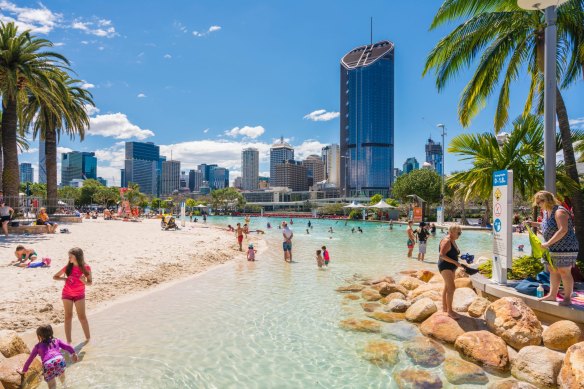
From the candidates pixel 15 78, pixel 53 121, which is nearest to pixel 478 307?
pixel 15 78

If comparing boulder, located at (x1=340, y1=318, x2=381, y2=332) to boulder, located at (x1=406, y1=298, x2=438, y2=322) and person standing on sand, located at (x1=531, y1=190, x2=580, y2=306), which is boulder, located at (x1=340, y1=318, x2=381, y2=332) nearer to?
boulder, located at (x1=406, y1=298, x2=438, y2=322)

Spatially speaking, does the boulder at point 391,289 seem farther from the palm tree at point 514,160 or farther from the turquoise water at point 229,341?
the palm tree at point 514,160

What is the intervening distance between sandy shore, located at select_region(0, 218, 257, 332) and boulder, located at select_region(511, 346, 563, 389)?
8.55m

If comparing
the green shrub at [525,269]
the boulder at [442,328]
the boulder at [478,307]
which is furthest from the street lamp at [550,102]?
the boulder at [442,328]

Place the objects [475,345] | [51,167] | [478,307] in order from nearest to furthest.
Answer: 1. [475,345]
2. [478,307]
3. [51,167]

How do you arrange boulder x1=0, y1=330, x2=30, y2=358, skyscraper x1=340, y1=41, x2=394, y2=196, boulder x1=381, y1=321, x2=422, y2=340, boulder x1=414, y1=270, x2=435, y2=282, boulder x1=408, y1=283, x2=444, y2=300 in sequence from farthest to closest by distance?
1. skyscraper x1=340, y1=41, x2=394, y2=196
2. boulder x1=414, y1=270, x2=435, y2=282
3. boulder x1=408, y1=283, x2=444, y2=300
4. boulder x1=381, y1=321, x2=422, y2=340
5. boulder x1=0, y1=330, x2=30, y2=358

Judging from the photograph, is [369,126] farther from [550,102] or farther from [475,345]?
[475,345]

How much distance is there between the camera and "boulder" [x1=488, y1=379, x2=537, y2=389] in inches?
184

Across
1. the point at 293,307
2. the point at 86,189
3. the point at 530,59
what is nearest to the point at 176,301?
the point at 293,307

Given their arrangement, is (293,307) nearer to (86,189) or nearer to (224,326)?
(224,326)

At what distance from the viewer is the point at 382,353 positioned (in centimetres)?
612

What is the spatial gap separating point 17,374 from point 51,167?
27.1 m

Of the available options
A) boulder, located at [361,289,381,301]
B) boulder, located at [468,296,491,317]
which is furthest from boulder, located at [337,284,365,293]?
boulder, located at [468,296,491,317]

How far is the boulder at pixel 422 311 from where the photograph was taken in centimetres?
764
